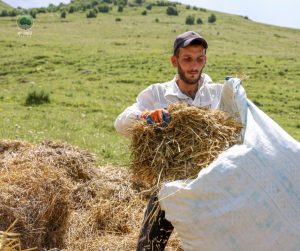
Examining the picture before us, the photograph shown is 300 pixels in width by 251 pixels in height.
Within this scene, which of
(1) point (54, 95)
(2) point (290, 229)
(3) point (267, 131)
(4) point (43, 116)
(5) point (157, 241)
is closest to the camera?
(2) point (290, 229)

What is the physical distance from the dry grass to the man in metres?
0.58

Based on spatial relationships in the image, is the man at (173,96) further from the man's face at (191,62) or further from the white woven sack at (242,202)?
the white woven sack at (242,202)

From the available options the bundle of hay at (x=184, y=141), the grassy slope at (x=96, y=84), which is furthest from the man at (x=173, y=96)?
the grassy slope at (x=96, y=84)

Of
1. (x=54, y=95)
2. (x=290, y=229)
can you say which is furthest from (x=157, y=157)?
(x=54, y=95)

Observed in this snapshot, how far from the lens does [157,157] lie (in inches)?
95.4

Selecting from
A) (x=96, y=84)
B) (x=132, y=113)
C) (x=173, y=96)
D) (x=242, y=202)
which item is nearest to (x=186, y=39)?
(x=173, y=96)

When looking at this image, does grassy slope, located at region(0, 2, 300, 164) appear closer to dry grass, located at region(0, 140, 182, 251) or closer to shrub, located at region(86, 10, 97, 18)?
dry grass, located at region(0, 140, 182, 251)

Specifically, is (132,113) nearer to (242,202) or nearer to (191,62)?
(191,62)

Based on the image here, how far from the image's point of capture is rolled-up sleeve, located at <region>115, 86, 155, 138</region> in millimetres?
2881

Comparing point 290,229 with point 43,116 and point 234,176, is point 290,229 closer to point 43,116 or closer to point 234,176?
point 234,176

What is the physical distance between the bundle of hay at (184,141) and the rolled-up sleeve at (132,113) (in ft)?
1.01

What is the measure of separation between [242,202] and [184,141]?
75cm

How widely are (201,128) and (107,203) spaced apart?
2.87 m

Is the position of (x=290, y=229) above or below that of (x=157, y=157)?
below
